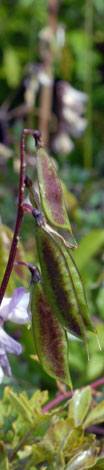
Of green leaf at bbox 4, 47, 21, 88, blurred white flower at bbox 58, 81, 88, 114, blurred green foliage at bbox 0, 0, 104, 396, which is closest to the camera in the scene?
blurred green foliage at bbox 0, 0, 104, 396

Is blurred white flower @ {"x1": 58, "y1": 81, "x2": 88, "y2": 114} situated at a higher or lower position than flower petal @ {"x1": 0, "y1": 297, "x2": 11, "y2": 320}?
lower

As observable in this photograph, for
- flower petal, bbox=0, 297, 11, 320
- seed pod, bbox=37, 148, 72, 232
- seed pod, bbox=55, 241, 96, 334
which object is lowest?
flower petal, bbox=0, 297, 11, 320

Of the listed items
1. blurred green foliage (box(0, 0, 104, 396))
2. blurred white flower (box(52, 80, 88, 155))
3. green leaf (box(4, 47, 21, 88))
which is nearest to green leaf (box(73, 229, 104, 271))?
blurred green foliage (box(0, 0, 104, 396))

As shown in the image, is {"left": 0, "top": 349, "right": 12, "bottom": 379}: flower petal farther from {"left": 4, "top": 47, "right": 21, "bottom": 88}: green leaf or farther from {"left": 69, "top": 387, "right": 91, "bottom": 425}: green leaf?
{"left": 4, "top": 47, "right": 21, "bottom": 88}: green leaf

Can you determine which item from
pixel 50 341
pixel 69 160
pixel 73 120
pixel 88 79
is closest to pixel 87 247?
pixel 50 341

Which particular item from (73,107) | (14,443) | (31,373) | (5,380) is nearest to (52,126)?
(73,107)

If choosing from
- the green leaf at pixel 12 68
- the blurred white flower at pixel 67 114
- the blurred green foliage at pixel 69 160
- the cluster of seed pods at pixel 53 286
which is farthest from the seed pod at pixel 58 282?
the green leaf at pixel 12 68

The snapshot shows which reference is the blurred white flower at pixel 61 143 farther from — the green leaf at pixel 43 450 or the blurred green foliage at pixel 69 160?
the green leaf at pixel 43 450

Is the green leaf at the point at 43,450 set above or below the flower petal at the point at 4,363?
below

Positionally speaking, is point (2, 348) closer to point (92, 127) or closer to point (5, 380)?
point (5, 380)
